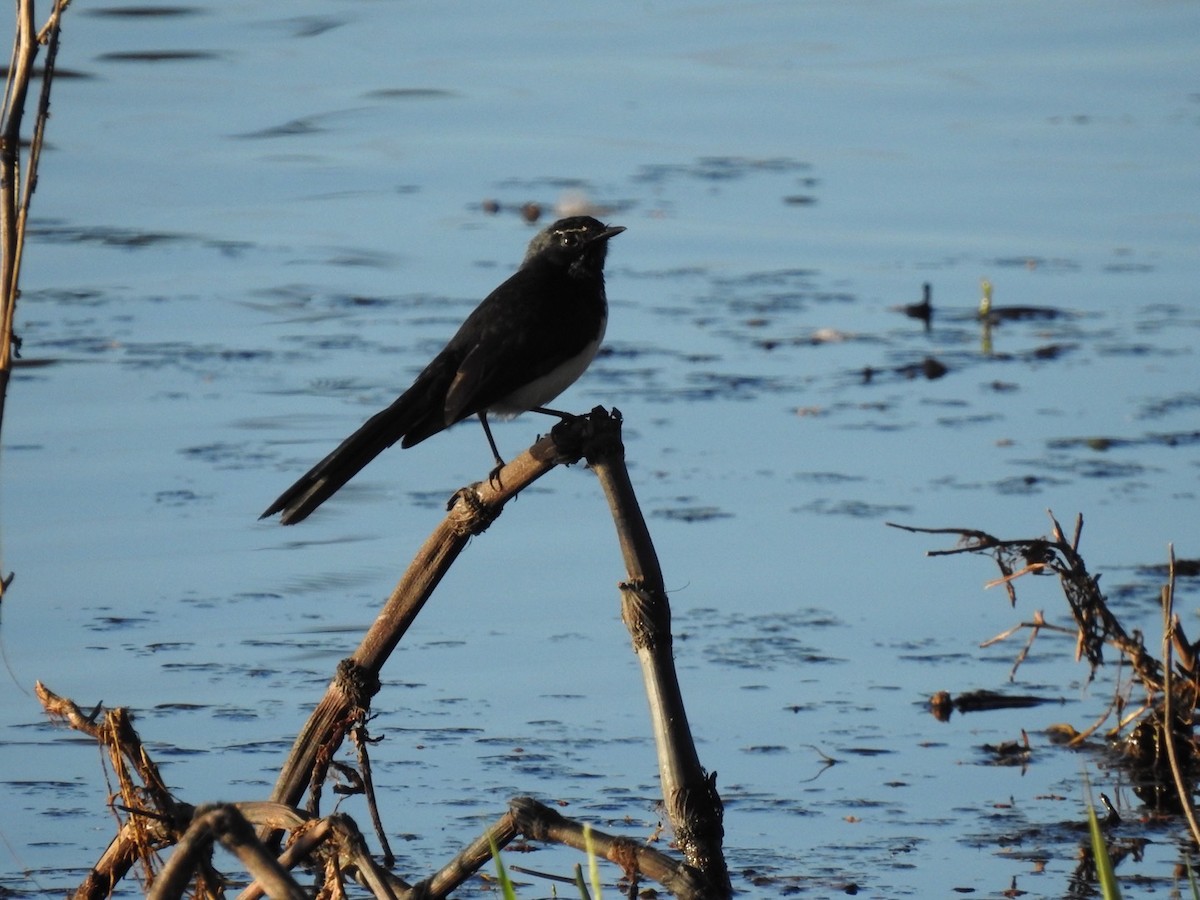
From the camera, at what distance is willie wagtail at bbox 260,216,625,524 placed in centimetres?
425

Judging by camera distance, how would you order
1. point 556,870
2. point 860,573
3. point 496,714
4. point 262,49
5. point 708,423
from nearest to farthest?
point 556,870 → point 496,714 → point 860,573 → point 708,423 → point 262,49

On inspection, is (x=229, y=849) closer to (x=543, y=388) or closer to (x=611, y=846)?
(x=611, y=846)

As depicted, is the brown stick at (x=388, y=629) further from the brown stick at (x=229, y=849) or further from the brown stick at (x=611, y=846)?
the brown stick at (x=229, y=849)

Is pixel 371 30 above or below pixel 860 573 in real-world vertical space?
above

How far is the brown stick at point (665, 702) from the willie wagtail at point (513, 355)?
0.73 metres

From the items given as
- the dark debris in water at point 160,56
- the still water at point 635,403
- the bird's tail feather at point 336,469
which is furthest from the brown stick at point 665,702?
the dark debris in water at point 160,56

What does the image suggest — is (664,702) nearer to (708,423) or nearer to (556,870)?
(556,870)

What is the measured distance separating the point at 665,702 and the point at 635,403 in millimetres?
4697

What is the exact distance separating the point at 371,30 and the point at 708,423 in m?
7.96

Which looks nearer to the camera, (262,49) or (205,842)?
(205,842)

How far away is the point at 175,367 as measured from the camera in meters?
8.54

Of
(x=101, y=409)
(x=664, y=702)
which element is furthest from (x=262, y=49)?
(x=664, y=702)

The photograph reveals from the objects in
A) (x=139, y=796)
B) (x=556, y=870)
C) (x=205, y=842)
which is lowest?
(x=556, y=870)

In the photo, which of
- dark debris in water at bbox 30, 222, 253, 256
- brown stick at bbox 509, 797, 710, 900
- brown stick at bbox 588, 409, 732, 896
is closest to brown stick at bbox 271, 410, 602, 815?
brown stick at bbox 588, 409, 732, 896
